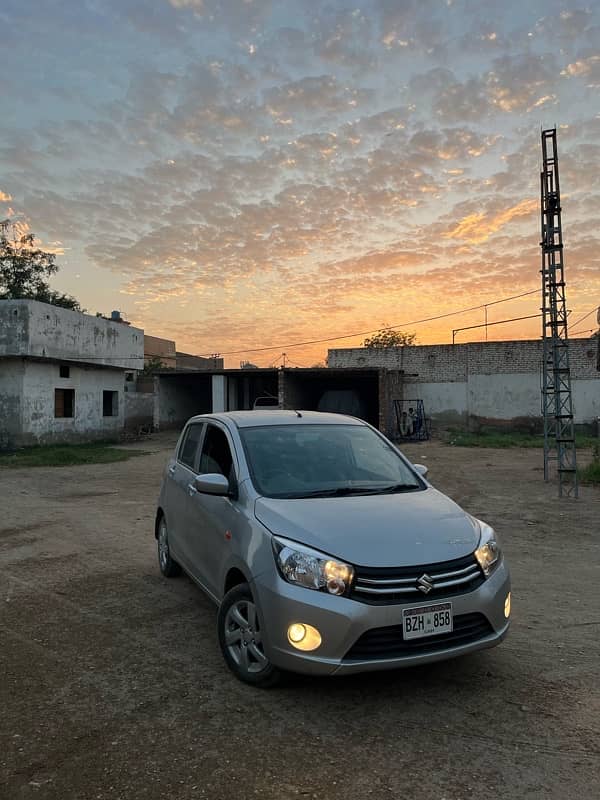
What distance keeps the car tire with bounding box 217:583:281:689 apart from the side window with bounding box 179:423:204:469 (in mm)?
1723

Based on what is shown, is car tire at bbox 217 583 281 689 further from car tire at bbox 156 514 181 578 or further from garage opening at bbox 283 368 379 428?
garage opening at bbox 283 368 379 428

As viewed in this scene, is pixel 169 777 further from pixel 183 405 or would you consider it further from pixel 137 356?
pixel 183 405

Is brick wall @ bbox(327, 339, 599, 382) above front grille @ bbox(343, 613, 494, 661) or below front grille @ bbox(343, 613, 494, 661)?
above

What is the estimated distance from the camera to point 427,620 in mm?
3135

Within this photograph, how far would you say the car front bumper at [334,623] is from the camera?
305 cm

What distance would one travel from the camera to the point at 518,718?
315cm

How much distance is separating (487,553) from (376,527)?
73 cm

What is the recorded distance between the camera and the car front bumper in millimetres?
3051

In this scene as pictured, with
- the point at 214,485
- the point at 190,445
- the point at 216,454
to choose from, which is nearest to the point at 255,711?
the point at 214,485

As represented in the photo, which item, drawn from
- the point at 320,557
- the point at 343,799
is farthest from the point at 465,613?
the point at 343,799

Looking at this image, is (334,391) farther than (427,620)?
Yes

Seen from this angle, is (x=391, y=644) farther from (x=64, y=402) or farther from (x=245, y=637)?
(x=64, y=402)

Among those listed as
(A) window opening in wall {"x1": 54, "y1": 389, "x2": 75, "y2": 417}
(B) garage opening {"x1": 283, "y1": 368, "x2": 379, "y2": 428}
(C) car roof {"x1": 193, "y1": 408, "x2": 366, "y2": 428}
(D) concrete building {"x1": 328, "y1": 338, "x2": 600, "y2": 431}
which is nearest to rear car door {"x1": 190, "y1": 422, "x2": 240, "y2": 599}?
(C) car roof {"x1": 193, "y1": 408, "x2": 366, "y2": 428}

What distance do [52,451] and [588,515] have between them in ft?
60.5
